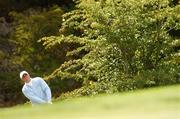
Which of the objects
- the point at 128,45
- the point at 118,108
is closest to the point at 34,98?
the point at 128,45

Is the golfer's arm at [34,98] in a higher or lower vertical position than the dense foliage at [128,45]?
lower

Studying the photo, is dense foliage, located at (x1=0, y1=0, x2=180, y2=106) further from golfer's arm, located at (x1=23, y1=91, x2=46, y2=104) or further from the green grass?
the green grass

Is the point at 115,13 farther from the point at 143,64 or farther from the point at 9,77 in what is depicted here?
the point at 9,77

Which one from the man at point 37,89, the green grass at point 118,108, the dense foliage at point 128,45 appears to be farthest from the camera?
the dense foliage at point 128,45

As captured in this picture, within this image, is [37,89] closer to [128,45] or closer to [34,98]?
[34,98]

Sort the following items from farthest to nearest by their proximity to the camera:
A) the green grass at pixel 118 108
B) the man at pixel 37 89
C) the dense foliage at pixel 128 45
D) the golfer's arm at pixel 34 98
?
1. the dense foliage at pixel 128 45
2. the man at pixel 37 89
3. the golfer's arm at pixel 34 98
4. the green grass at pixel 118 108

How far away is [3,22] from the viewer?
741 inches

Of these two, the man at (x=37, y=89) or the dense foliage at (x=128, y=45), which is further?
the dense foliage at (x=128, y=45)

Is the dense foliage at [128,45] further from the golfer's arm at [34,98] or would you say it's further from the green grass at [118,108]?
the green grass at [118,108]

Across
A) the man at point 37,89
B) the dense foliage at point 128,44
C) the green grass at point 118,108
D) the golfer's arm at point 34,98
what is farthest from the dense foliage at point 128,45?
the green grass at point 118,108

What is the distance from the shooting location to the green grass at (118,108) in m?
3.13

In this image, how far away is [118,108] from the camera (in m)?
3.36

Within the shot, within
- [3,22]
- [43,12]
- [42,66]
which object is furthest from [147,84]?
[3,22]

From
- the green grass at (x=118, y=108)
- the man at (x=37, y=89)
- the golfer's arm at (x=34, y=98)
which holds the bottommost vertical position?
the green grass at (x=118, y=108)
